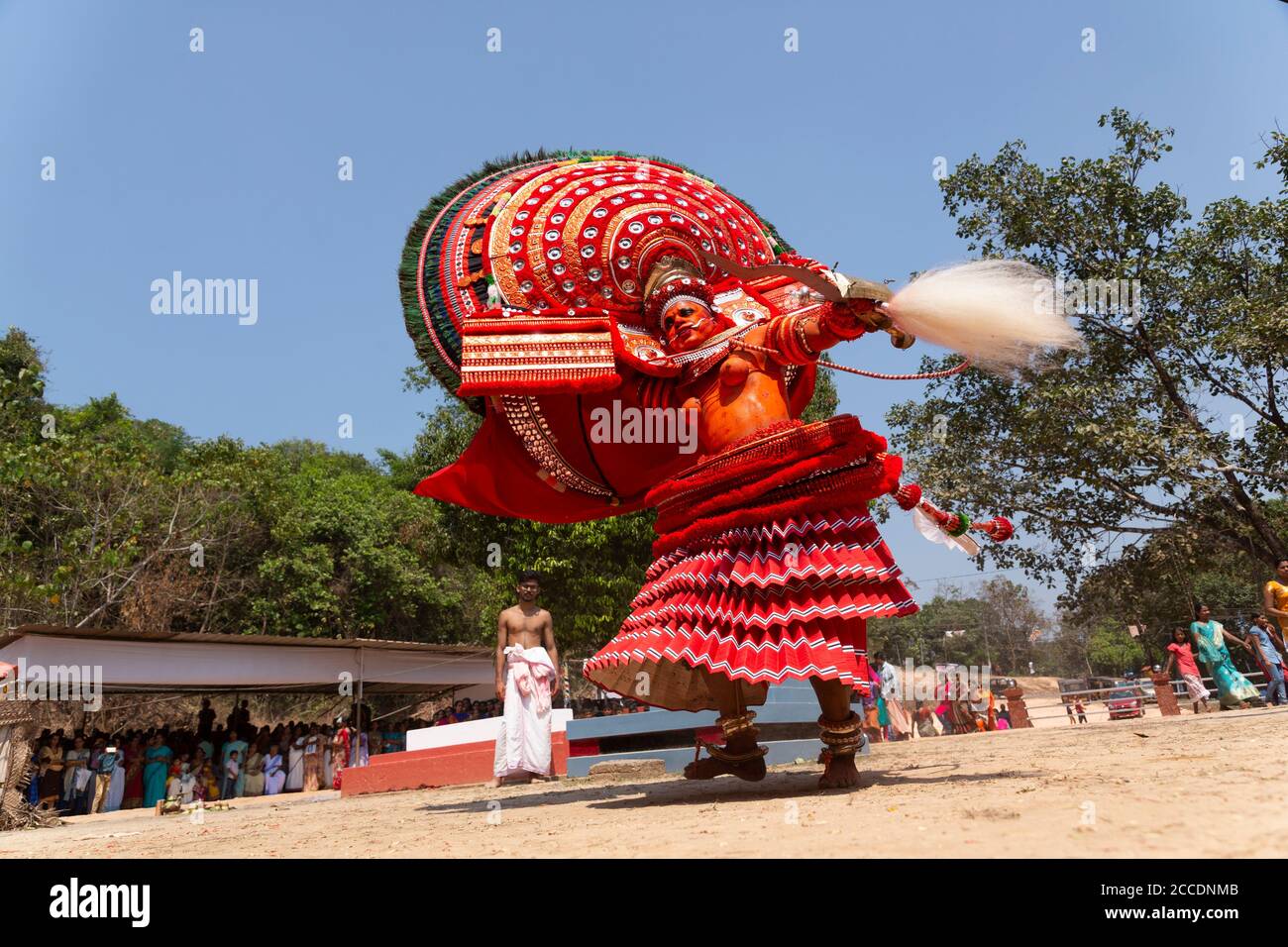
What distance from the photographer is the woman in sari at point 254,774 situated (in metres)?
16.4

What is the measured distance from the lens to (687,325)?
4949 mm

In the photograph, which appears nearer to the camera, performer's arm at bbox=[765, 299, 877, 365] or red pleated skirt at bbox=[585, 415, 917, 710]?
red pleated skirt at bbox=[585, 415, 917, 710]

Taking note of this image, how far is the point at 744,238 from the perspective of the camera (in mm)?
5551

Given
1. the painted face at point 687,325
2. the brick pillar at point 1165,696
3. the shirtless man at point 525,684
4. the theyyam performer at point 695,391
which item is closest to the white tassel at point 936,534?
the theyyam performer at point 695,391

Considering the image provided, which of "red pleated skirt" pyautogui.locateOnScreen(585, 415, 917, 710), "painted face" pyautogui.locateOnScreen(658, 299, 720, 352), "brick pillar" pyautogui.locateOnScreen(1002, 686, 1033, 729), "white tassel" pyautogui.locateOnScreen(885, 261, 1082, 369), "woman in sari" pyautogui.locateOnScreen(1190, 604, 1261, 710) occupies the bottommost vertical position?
"brick pillar" pyautogui.locateOnScreen(1002, 686, 1033, 729)

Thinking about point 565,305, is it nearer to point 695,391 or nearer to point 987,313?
point 695,391

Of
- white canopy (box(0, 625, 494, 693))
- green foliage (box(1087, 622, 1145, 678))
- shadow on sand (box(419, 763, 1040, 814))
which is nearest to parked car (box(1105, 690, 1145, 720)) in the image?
shadow on sand (box(419, 763, 1040, 814))

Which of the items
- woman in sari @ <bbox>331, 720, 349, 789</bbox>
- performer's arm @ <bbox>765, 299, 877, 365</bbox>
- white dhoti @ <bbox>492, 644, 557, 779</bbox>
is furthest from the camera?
woman in sari @ <bbox>331, 720, 349, 789</bbox>

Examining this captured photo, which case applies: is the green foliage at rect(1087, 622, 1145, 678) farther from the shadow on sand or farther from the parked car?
the shadow on sand

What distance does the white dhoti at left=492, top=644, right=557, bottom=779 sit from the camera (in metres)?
7.49

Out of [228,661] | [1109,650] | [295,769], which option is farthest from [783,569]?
[1109,650]

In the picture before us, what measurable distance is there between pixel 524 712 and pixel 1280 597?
882 cm
